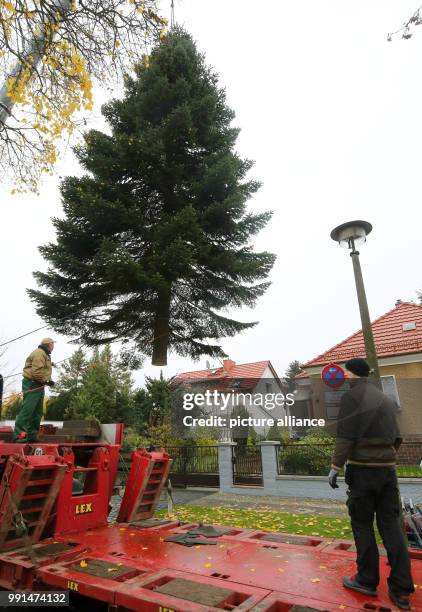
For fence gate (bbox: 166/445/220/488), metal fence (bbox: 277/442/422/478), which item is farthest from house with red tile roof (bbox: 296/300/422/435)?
fence gate (bbox: 166/445/220/488)

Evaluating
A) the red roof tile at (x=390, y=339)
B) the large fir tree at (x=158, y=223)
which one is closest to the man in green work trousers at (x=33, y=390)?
the large fir tree at (x=158, y=223)

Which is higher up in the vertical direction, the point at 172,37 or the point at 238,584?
the point at 172,37

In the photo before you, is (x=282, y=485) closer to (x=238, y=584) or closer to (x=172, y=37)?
(x=238, y=584)

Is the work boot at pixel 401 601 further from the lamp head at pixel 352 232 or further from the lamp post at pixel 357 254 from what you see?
the lamp head at pixel 352 232

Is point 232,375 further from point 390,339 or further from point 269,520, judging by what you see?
point 269,520

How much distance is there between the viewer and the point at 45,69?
736cm

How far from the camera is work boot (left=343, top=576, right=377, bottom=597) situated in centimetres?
294

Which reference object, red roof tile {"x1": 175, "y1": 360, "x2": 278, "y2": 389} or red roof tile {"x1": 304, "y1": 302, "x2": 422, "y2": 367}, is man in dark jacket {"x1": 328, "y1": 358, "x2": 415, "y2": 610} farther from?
red roof tile {"x1": 175, "y1": 360, "x2": 278, "y2": 389}

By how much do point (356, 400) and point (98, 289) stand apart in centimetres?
1175

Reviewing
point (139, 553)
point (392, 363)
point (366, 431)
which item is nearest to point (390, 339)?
point (392, 363)

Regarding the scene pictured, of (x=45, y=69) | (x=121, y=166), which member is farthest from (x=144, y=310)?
(x=45, y=69)

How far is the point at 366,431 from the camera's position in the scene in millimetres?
3398

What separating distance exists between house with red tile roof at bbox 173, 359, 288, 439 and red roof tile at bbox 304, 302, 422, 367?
93.2 inches

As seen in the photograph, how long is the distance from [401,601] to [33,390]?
4840 mm
